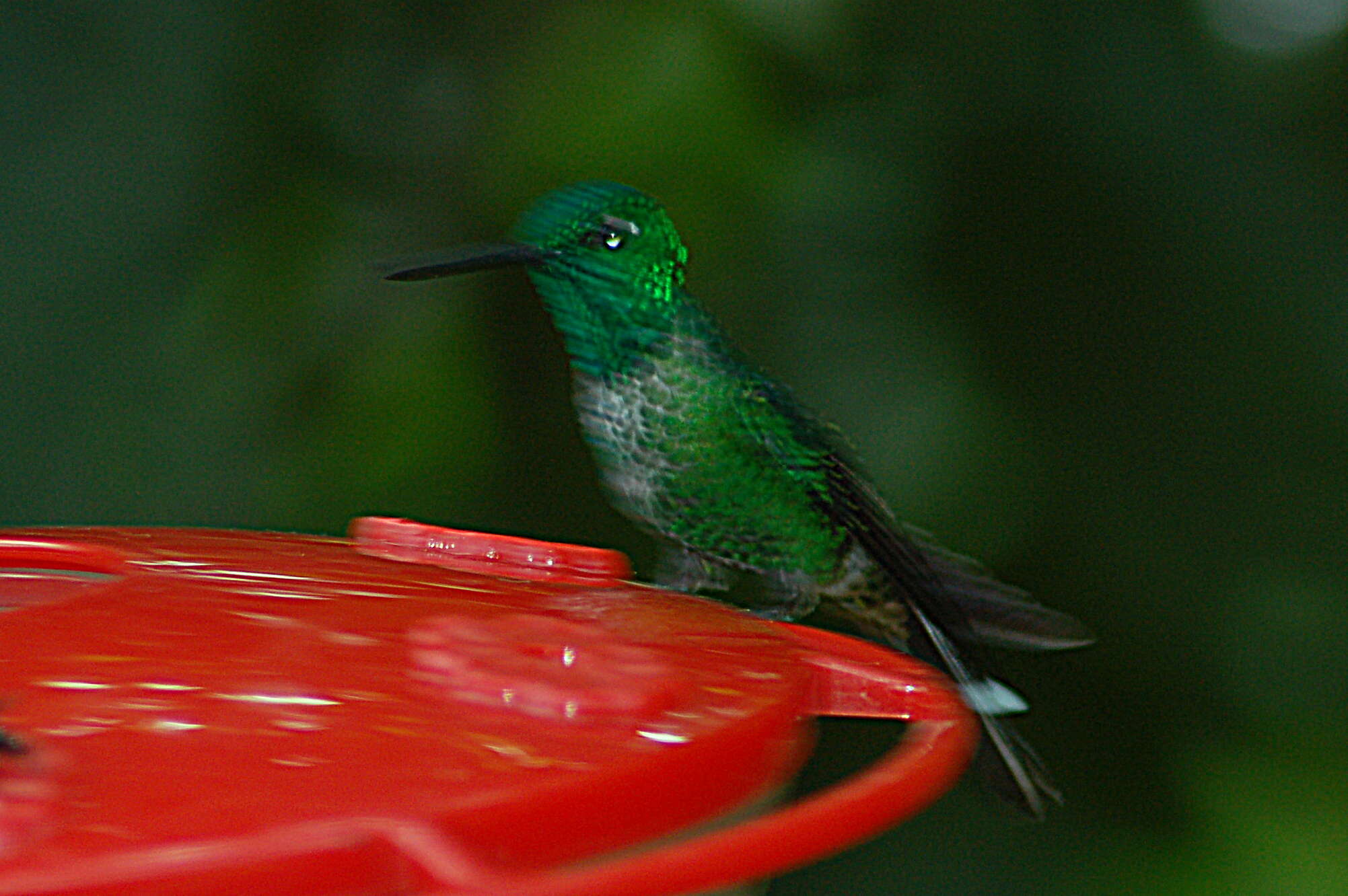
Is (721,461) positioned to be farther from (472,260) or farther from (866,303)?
(866,303)

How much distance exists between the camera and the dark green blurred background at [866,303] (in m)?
1.37

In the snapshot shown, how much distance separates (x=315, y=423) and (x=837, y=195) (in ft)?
2.24

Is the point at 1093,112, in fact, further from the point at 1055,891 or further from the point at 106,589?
the point at 106,589

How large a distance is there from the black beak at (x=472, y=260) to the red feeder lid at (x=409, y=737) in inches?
19.5

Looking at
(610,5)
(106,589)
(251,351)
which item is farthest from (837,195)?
(106,589)

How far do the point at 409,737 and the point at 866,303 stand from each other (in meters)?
1.17

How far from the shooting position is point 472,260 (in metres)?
1.05

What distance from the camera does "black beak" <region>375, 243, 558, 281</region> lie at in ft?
3.46

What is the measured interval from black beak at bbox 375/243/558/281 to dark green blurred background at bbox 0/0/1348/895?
40 centimetres

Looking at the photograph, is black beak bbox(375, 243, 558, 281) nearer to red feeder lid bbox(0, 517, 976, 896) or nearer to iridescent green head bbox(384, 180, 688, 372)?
iridescent green head bbox(384, 180, 688, 372)

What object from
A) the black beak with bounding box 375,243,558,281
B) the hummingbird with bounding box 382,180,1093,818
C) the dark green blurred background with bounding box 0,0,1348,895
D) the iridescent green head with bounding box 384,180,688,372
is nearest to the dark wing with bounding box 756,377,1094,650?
the hummingbird with bounding box 382,180,1093,818

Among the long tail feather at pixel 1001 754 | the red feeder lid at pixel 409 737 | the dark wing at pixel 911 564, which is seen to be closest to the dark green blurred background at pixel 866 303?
the long tail feather at pixel 1001 754

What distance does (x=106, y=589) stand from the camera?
525 mm

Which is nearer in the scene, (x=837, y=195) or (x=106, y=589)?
(x=106, y=589)
